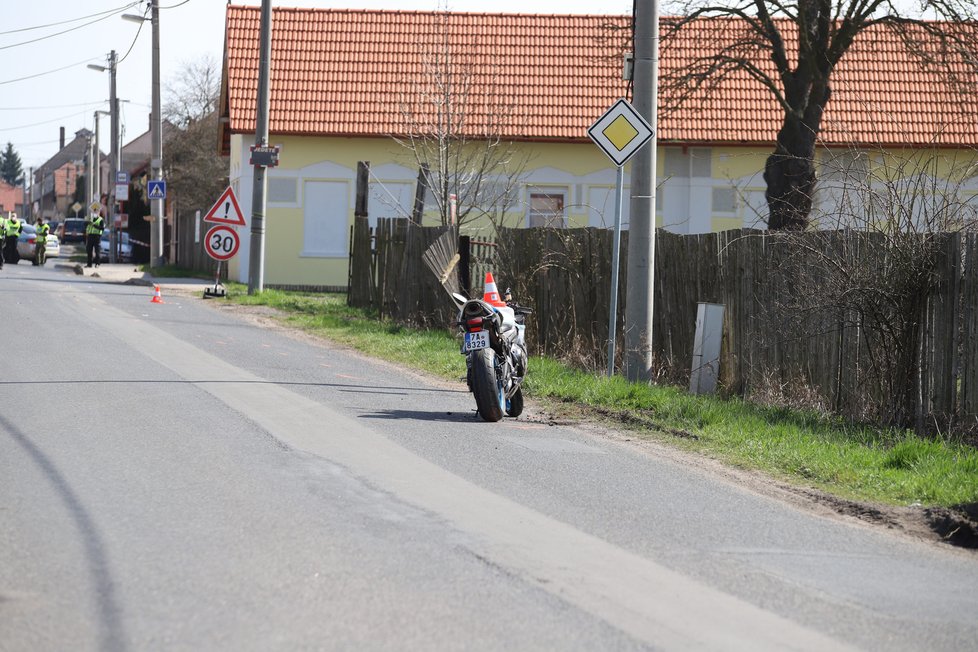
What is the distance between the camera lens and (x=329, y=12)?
116 feet

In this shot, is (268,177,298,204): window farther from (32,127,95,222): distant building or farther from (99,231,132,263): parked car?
(32,127,95,222): distant building

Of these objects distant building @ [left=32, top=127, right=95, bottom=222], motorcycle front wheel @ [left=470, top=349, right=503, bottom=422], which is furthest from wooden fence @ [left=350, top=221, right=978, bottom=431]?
distant building @ [left=32, top=127, right=95, bottom=222]

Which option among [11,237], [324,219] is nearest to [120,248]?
[11,237]

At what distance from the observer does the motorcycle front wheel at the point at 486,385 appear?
10.7 metres

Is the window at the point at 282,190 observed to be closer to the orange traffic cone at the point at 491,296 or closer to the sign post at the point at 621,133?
the sign post at the point at 621,133

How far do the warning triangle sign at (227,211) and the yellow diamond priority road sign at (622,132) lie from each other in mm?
12698

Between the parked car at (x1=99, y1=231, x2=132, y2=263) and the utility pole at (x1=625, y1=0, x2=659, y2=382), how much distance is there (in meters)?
41.5

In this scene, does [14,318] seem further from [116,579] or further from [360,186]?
[116,579]

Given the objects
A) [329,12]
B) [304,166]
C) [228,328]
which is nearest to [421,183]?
[228,328]

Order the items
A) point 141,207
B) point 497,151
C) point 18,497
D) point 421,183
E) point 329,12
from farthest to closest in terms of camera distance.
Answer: point 141,207 → point 329,12 → point 497,151 → point 421,183 → point 18,497

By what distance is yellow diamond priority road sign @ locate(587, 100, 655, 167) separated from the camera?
510 inches

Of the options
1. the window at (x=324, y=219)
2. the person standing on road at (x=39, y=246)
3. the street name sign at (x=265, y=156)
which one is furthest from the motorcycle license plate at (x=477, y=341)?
the person standing on road at (x=39, y=246)

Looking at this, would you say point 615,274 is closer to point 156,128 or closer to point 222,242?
point 222,242

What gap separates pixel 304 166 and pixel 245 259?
2.83 meters
